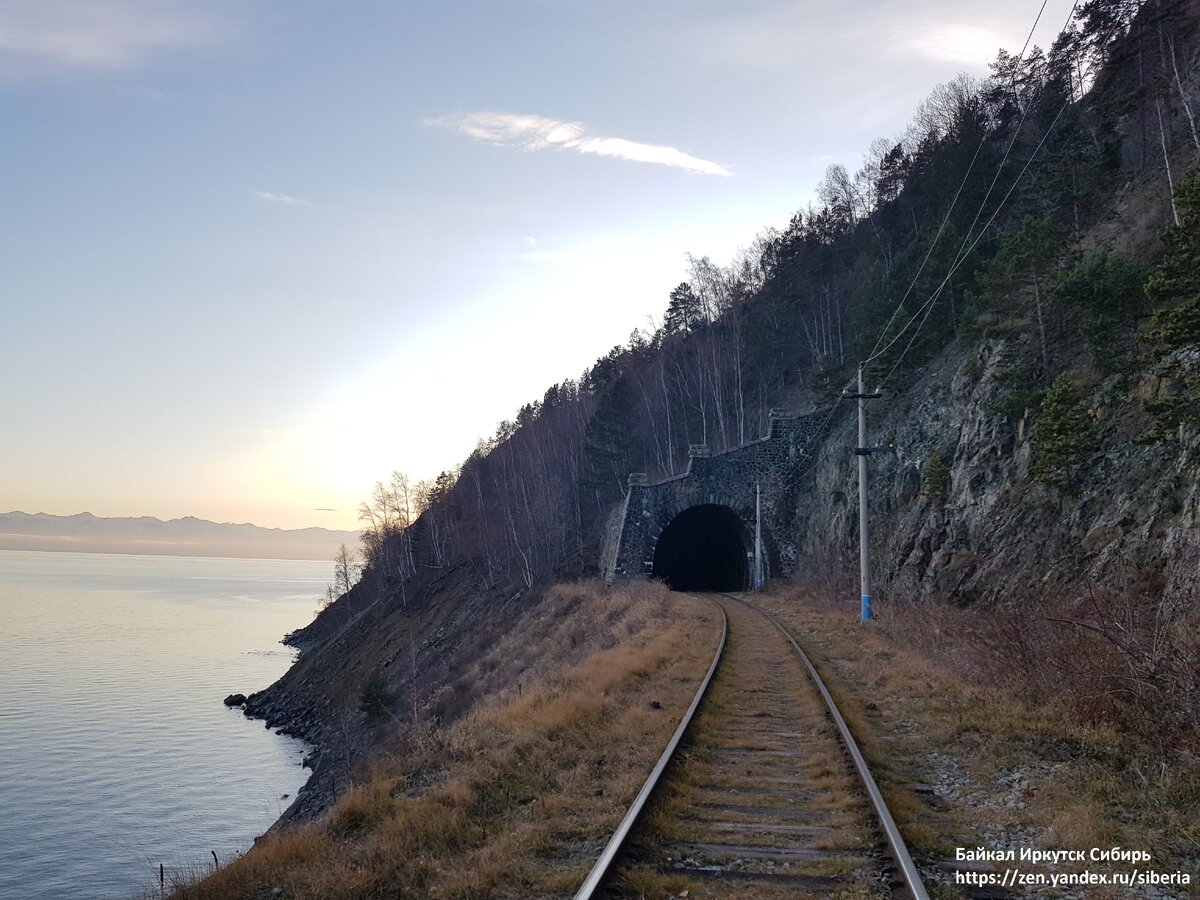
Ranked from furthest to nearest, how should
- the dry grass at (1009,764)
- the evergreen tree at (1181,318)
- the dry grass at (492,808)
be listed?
the evergreen tree at (1181,318) → the dry grass at (1009,764) → the dry grass at (492,808)

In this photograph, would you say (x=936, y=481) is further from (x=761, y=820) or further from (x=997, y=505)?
(x=761, y=820)

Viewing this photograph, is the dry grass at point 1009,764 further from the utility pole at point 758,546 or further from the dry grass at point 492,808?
the utility pole at point 758,546

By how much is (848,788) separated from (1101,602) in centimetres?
625

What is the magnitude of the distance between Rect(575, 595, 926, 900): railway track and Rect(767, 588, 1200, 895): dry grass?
386mm

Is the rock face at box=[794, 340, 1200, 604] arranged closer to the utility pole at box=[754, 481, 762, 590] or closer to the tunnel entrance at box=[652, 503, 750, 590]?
the utility pole at box=[754, 481, 762, 590]

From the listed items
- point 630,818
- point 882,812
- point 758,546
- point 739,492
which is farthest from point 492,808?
point 739,492

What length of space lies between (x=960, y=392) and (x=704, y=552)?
85.4 feet

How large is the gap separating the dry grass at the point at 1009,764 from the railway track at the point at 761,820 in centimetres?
39

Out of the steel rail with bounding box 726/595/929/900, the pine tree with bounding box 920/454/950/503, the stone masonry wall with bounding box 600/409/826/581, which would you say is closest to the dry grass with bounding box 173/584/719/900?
the steel rail with bounding box 726/595/929/900

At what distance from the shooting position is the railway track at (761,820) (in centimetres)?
482

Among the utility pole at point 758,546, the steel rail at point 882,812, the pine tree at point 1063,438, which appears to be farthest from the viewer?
the utility pole at point 758,546

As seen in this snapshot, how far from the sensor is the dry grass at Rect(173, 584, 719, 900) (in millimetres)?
5199

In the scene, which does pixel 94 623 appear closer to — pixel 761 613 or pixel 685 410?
pixel 685 410

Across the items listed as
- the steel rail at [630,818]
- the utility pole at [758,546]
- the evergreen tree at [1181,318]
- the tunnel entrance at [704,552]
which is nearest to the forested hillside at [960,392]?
the evergreen tree at [1181,318]
